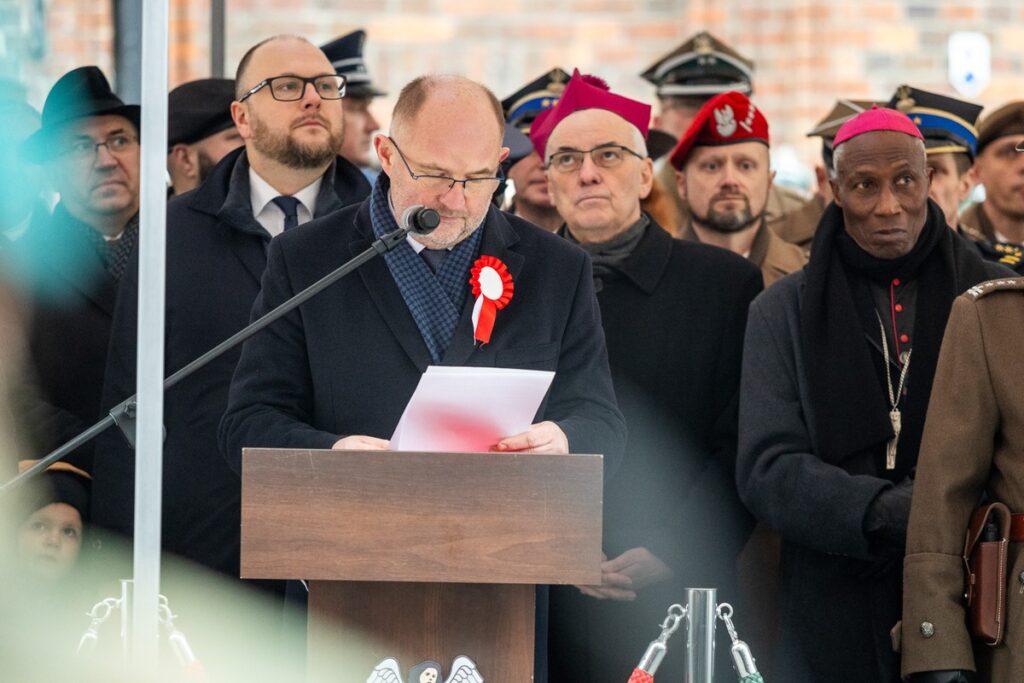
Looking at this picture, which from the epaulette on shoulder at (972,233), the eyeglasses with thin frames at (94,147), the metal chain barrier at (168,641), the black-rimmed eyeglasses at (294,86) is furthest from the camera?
the epaulette on shoulder at (972,233)

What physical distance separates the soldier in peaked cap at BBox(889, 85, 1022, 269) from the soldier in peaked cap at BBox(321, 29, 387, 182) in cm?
201

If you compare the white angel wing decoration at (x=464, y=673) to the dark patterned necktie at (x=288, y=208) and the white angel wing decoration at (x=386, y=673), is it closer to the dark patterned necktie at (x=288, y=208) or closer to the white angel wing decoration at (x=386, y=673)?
the white angel wing decoration at (x=386, y=673)

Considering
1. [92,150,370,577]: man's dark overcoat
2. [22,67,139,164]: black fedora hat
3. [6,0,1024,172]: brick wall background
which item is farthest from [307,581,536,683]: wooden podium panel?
[6,0,1024,172]: brick wall background

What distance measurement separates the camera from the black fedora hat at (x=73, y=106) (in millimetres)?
5926

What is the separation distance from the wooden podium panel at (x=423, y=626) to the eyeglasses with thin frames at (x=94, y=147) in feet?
8.61

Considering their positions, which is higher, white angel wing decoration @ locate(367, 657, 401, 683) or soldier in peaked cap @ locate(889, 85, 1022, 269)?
soldier in peaked cap @ locate(889, 85, 1022, 269)

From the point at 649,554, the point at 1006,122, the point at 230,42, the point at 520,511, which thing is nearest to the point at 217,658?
the point at 649,554

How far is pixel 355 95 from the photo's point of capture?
740 centimetres

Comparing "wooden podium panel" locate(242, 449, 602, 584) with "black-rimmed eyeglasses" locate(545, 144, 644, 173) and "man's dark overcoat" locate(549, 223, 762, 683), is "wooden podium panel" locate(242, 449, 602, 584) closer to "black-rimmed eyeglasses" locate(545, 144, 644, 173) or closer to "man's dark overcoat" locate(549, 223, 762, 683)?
"man's dark overcoat" locate(549, 223, 762, 683)

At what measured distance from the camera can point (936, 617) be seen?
161 inches

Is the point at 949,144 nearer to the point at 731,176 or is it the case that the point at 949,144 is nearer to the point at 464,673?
the point at 731,176

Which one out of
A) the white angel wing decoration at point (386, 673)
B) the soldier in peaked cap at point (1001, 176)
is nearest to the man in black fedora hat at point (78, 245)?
the white angel wing decoration at point (386, 673)

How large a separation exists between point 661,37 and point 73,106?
486cm

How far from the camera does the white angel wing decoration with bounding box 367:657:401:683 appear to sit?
3.53m
